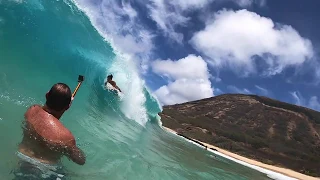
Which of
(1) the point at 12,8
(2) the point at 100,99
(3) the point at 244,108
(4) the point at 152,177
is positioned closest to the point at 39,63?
(1) the point at 12,8

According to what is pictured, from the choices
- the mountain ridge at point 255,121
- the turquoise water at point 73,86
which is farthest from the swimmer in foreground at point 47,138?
the mountain ridge at point 255,121

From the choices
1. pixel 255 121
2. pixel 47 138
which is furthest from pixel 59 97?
pixel 255 121

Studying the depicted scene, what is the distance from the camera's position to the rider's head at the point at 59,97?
141 inches

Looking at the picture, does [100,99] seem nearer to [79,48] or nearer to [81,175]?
[79,48]

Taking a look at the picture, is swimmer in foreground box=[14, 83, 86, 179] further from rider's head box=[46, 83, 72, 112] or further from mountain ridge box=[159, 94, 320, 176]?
mountain ridge box=[159, 94, 320, 176]

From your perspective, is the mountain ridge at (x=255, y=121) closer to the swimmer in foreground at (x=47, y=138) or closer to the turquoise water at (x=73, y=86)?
the turquoise water at (x=73, y=86)

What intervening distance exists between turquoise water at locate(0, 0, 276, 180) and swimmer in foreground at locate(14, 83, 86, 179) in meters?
0.53

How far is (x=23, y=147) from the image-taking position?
4.03 metres

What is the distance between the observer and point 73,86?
13.8 metres

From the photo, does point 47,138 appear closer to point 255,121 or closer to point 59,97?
point 59,97

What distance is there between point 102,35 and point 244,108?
172 m

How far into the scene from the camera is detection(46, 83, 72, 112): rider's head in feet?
11.8

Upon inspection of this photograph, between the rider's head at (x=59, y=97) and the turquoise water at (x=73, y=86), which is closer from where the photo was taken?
the rider's head at (x=59, y=97)

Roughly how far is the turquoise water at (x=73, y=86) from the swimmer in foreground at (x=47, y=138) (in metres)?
0.53
